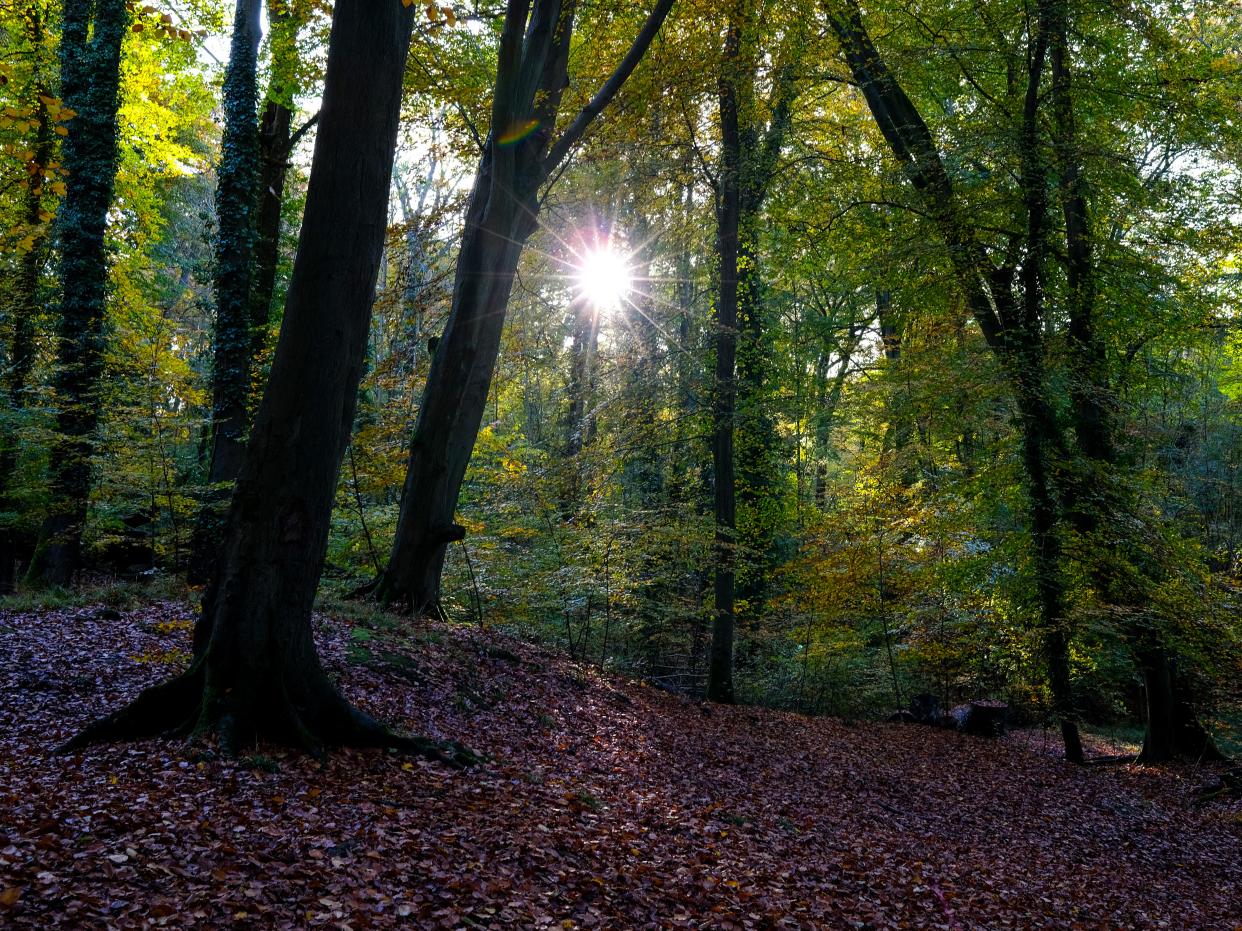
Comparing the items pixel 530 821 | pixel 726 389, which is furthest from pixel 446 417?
pixel 530 821

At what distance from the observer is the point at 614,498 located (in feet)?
51.4

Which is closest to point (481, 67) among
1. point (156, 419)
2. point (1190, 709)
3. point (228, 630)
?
point (156, 419)

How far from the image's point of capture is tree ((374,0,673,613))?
9391mm

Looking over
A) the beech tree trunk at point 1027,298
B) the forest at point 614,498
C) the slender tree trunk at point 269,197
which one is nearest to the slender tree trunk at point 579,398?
the forest at point 614,498

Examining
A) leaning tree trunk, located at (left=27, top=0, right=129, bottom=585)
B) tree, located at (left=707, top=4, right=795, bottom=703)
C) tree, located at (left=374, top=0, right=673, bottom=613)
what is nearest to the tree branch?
tree, located at (left=374, top=0, right=673, bottom=613)

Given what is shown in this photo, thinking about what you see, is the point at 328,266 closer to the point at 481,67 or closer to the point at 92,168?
the point at 481,67

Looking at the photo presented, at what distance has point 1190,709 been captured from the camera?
40.9 feet

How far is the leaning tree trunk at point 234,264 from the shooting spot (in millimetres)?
12367

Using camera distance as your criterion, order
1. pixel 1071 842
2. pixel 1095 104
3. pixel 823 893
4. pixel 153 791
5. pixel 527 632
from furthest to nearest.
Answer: pixel 527 632, pixel 1095 104, pixel 1071 842, pixel 823 893, pixel 153 791

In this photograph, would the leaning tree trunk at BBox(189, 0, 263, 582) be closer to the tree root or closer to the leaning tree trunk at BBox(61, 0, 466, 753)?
the tree root

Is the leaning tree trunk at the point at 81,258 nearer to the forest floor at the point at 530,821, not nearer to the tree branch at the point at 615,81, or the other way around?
the forest floor at the point at 530,821

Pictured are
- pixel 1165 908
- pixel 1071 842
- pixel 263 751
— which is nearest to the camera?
pixel 263 751

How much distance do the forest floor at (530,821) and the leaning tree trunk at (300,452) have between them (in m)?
0.38

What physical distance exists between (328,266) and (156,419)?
7863 mm
